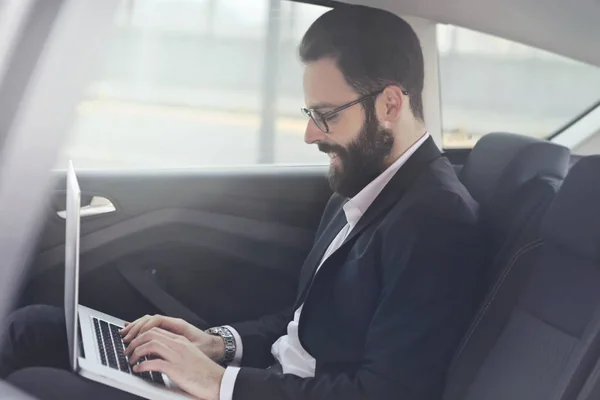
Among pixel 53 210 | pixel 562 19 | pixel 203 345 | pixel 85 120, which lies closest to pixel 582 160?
pixel 562 19

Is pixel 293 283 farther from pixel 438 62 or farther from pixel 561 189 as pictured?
pixel 561 189

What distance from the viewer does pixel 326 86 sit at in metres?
1.54

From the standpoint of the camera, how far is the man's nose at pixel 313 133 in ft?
5.19

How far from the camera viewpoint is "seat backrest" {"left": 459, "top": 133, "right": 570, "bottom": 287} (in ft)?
4.88

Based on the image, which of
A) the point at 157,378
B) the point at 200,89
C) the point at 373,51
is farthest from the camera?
the point at 200,89

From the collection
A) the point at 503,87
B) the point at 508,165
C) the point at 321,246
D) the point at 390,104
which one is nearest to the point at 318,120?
the point at 390,104

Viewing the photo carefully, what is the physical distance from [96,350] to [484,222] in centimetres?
79

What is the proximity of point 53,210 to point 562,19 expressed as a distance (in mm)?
1330

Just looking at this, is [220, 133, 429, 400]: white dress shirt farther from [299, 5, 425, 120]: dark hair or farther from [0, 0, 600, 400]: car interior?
[0, 0, 600, 400]: car interior

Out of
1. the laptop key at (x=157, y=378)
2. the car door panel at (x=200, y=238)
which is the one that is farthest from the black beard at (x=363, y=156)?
the car door panel at (x=200, y=238)

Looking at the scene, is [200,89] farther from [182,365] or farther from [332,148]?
[182,365]

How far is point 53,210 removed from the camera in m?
1.96

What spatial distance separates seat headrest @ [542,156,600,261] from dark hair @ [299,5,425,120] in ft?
1.03

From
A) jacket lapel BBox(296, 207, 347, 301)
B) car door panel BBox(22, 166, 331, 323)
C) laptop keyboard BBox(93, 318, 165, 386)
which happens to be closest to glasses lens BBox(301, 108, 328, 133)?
jacket lapel BBox(296, 207, 347, 301)
